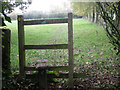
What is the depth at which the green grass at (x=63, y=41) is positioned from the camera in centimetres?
380

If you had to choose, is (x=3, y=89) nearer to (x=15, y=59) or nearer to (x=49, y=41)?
(x=15, y=59)

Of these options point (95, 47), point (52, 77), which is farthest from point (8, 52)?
point (95, 47)

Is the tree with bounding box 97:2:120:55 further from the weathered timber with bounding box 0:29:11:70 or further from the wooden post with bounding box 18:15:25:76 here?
the weathered timber with bounding box 0:29:11:70

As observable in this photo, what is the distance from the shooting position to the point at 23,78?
3.30 metres

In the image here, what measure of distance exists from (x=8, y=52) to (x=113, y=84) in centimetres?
249

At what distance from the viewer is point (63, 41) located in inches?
167

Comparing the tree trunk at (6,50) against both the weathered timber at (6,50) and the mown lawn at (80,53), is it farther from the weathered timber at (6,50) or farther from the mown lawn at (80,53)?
the mown lawn at (80,53)

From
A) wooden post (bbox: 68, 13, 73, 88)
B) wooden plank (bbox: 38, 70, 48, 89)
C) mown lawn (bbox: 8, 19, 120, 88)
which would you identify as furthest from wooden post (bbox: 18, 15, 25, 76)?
wooden post (bbox: 68, 13, 73, 88)

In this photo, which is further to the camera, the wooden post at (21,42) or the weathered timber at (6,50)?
the wooden post at (21,42)

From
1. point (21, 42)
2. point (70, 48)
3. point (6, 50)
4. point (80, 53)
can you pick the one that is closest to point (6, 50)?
point (6, 50)

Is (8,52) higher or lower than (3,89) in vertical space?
higher

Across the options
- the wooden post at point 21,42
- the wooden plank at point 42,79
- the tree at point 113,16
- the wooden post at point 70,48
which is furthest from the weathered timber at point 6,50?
the tree at point 113,16

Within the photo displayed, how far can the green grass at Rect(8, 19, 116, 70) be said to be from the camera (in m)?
3.80

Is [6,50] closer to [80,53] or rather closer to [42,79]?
[42,79]
